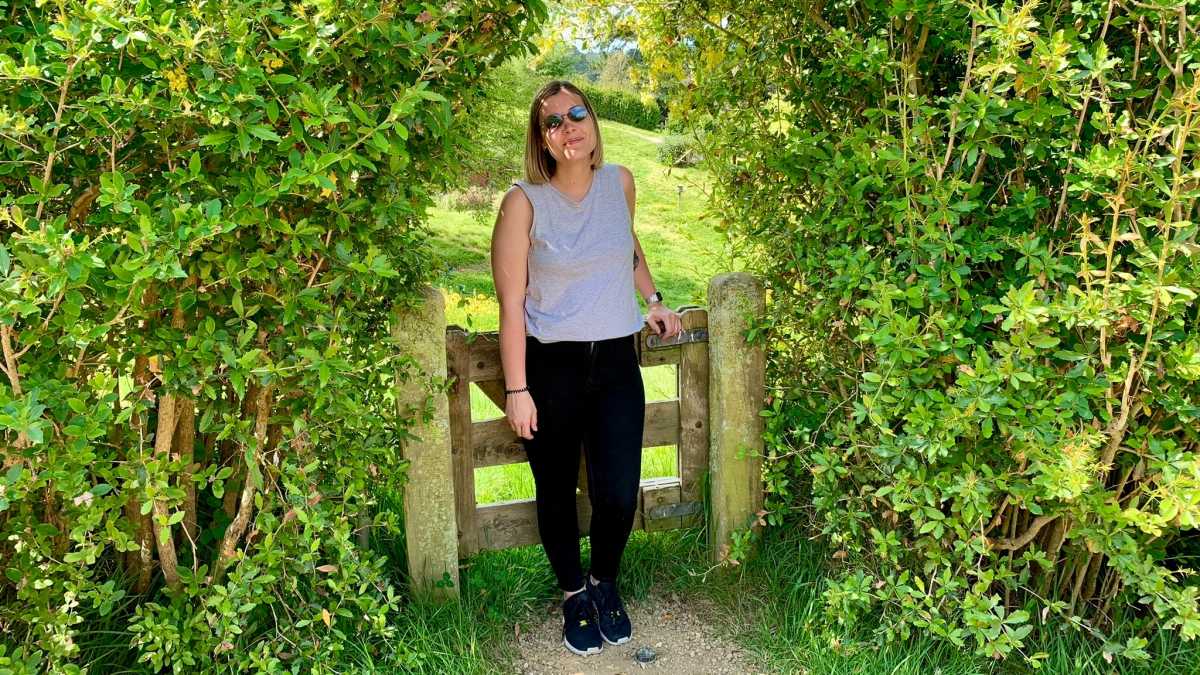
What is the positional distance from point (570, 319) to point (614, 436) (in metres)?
0.48

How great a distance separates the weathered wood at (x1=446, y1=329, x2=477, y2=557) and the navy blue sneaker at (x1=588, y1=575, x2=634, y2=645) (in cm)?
52

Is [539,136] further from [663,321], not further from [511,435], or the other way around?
[511,435]

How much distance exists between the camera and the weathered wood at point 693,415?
148 inches

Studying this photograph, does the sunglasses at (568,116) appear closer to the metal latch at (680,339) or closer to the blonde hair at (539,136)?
the blonde hair at (539,136)

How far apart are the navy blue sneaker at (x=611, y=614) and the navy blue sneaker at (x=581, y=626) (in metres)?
0.02

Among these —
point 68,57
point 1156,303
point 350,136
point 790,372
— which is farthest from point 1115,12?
point 68,57

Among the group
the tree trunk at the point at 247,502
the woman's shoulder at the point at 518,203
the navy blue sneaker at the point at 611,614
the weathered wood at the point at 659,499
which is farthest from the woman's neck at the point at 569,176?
the navy blue sneaker at the point at 611,614

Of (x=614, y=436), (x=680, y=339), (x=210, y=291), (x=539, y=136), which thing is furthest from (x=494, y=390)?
(x=210, y=291)

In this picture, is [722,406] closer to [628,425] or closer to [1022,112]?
[628,425]

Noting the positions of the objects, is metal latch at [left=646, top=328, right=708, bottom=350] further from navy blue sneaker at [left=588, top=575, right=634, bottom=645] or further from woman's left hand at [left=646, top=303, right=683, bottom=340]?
navy blue sneaker at [left=588, top=575, right=634, bottom=645]

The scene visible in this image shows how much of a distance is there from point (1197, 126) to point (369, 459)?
2.60 m

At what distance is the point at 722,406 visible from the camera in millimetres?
3713

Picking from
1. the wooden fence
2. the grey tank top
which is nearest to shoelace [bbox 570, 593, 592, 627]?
the wooden fence

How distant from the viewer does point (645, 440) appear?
12.5 ft
